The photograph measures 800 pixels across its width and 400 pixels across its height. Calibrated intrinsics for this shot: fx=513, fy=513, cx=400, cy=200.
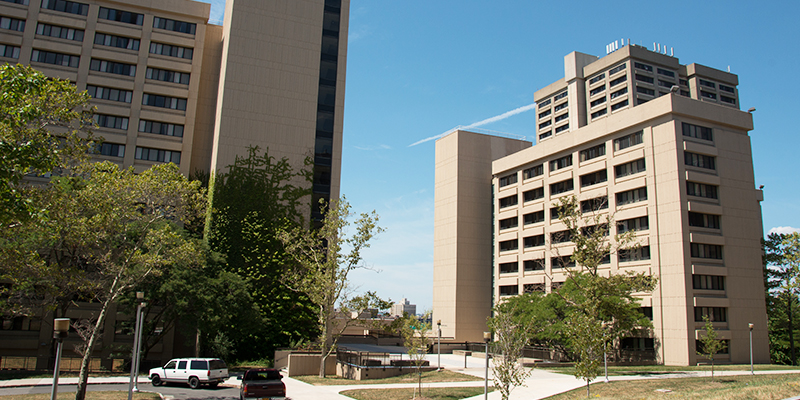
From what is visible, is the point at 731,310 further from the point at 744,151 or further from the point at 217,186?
the point at 217,186

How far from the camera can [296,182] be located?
50.2 meters

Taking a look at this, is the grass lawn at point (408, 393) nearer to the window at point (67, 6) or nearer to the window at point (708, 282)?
the window at point (708, 282)

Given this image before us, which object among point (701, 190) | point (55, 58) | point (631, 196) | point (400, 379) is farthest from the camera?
point (55, 58)

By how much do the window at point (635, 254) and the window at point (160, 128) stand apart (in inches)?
1831

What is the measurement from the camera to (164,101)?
5409 cm

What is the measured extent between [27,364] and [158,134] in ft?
79.2

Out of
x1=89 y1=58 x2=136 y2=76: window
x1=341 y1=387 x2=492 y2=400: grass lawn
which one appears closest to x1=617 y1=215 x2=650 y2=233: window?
x1=341 y1=387 x2=492 y2=400: grass lawn

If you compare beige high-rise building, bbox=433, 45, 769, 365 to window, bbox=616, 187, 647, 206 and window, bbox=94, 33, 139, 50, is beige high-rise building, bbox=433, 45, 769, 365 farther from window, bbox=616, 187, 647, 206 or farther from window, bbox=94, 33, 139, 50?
window, bbox=94, 33, 139, 50

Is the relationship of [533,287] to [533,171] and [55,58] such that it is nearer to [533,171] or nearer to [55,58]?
[533,171]

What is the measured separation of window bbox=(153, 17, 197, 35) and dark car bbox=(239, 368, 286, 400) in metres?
46.0

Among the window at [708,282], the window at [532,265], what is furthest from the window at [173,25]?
the window at [708,282]

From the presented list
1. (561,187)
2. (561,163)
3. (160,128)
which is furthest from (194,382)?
(561,163)

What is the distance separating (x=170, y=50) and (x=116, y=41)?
5421 mm

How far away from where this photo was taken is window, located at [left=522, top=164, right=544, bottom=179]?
208ft
